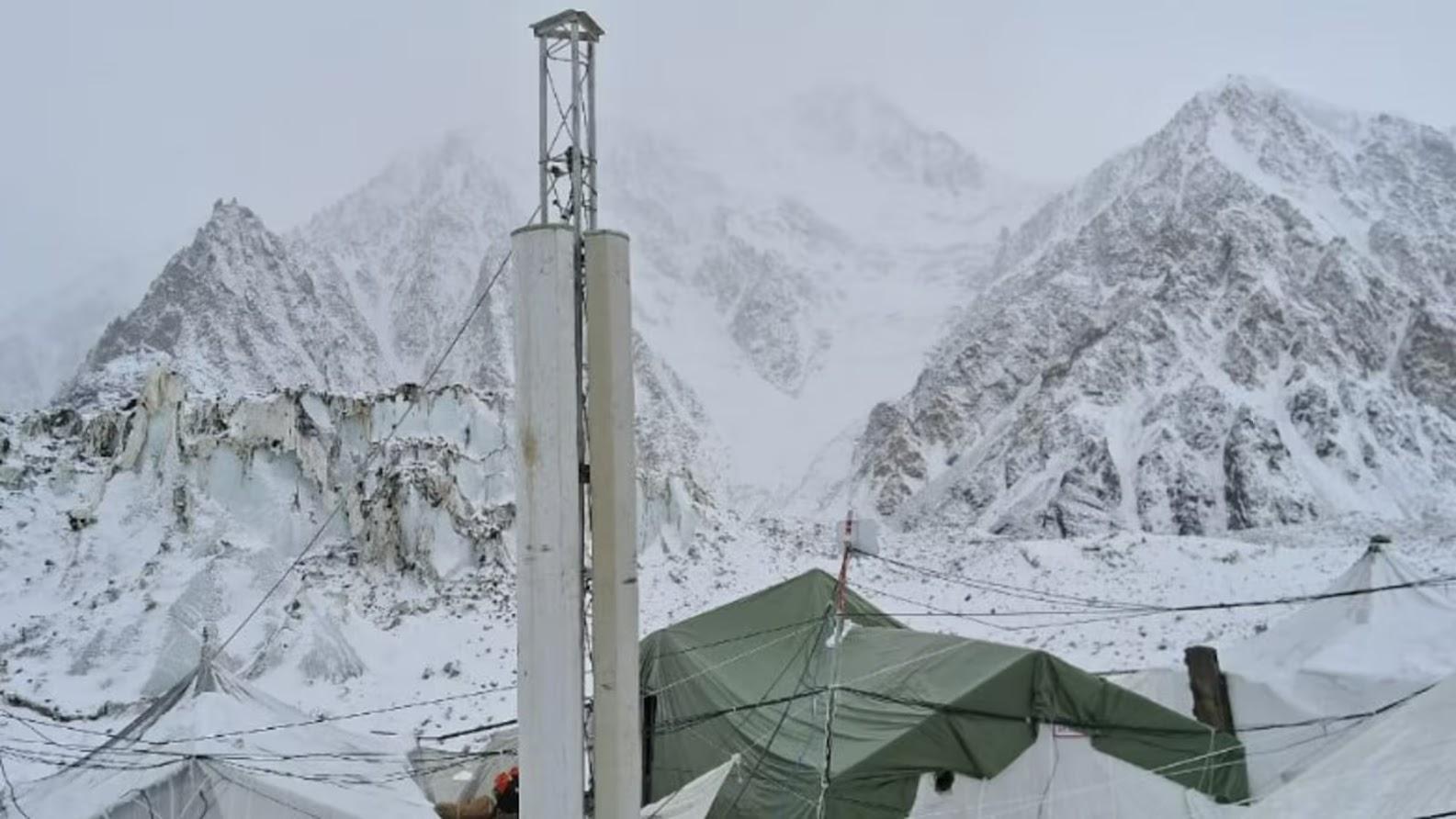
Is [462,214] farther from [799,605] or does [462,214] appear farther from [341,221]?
[799,605]

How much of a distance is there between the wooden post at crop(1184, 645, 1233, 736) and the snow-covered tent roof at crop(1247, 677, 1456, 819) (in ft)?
19.2

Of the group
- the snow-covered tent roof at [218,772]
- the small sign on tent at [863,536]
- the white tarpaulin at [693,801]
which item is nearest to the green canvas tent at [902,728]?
the white tarpaulin at [693,801]

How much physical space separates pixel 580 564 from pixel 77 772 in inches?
271

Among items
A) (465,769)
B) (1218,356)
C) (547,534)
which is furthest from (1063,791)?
(1218,356)

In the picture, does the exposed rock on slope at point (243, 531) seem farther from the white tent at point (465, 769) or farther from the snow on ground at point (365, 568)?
the white tent at point (465, 769)

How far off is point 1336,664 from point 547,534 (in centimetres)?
991

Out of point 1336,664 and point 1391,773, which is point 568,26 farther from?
point 1336,664

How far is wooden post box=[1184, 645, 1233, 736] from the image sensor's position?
39.9ft

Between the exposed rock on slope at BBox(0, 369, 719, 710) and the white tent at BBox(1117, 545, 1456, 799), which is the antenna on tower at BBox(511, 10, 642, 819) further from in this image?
the exposed rock on slope at BBox(0, 369, 719, 710)

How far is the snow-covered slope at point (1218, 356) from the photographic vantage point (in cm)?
4325

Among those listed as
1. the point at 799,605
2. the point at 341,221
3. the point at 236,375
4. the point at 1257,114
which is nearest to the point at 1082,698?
the point at 799,605

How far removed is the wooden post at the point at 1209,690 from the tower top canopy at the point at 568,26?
1045 centimetres

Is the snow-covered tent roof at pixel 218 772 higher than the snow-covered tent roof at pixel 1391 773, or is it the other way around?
the snow-covered tent roof at pixel 218 772

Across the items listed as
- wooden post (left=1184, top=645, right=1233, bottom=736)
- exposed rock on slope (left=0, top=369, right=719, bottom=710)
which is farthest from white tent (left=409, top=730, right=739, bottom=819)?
exposed rock on slope (left=0, top=369, right=719, bottom=710)
